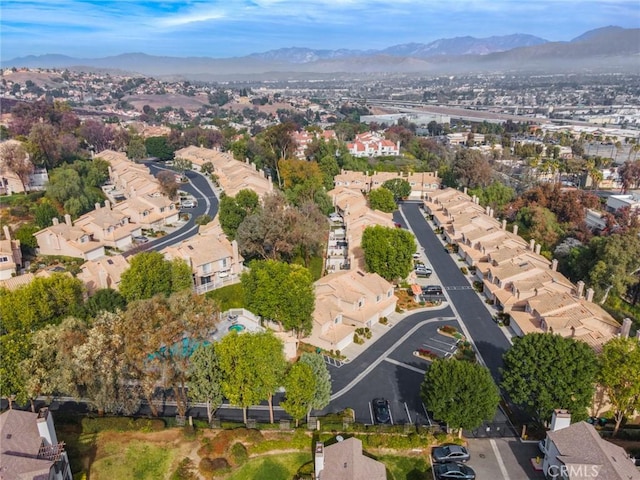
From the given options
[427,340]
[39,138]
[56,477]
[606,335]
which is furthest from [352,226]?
[39,138]

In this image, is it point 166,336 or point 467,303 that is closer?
point 166,336

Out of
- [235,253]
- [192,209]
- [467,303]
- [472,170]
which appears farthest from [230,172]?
[467,303]

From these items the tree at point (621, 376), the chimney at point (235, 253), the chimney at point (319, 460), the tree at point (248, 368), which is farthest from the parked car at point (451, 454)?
the chimney at point (235, 253)

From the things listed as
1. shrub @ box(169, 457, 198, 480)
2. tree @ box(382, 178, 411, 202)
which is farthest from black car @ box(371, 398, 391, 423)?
tree @ box(382, 178, 411, 202)

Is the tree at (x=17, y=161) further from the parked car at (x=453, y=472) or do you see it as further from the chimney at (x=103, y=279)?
the parked car at (x=453, y=472)

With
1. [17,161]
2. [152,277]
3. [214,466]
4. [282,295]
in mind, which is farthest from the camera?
[17,161]

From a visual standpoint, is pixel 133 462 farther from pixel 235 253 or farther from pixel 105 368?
pixel 235 253

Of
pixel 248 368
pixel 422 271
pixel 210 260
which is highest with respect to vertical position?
pixel 248 368
